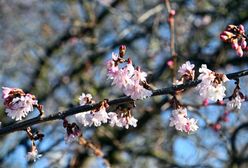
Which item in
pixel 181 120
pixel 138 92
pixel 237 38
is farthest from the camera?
pixel 181 120

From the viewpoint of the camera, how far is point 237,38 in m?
2.36

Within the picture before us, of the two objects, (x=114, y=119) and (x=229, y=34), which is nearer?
(x=229, y=34)

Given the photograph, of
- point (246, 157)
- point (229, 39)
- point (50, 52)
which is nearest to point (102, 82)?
point (50, 52)

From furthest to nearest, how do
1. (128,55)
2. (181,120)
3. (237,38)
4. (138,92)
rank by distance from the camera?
(128,55) < (181,120) < (237,38) < (138,92)

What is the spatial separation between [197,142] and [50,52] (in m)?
2.75

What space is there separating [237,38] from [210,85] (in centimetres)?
29

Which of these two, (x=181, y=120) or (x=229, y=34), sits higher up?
(x=229, y=34)

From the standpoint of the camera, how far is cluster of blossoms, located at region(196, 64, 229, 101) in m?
2.25

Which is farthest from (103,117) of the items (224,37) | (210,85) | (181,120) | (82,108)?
(224,37)

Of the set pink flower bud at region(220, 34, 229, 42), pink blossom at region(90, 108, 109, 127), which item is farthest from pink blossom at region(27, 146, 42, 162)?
pink flower bud at region(220, 34, 229, 42)

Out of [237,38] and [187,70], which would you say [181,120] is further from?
[237,38]

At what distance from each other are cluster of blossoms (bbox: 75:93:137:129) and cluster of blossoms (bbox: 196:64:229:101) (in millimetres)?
393

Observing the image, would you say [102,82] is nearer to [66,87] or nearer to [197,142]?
[66,87]

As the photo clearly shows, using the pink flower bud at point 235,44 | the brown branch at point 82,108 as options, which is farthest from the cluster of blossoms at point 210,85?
the pink flower bud at point 235,44
